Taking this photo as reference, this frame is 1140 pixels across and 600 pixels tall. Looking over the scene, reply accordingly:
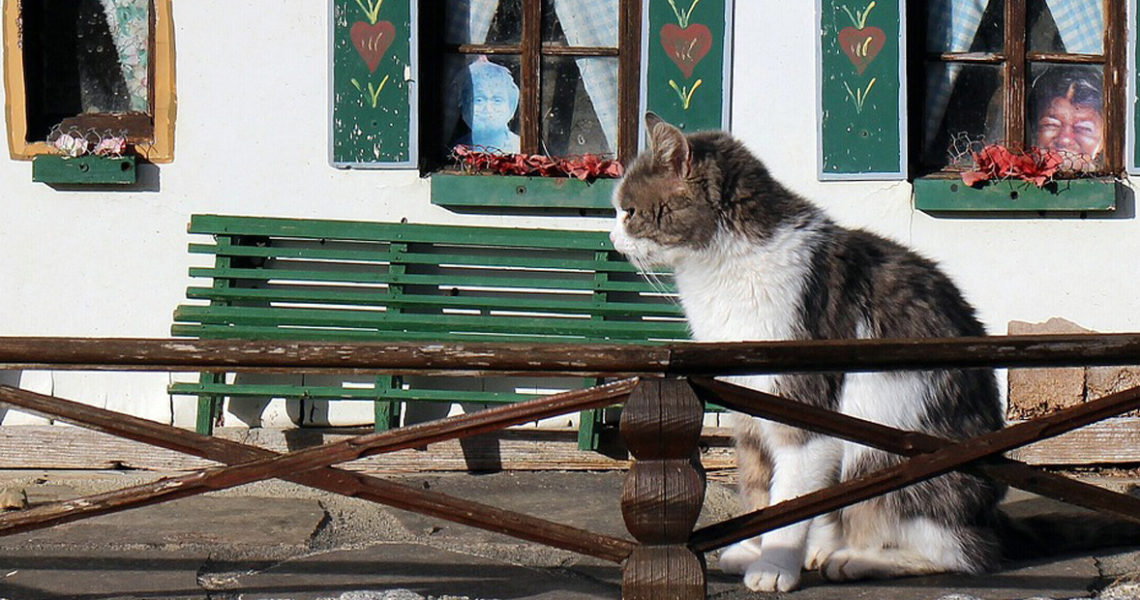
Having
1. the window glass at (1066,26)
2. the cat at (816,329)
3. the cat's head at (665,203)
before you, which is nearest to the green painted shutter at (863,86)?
the window glass at (1066,26)

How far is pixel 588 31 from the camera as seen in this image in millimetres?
5539

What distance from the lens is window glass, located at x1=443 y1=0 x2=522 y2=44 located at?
→ 5.54m

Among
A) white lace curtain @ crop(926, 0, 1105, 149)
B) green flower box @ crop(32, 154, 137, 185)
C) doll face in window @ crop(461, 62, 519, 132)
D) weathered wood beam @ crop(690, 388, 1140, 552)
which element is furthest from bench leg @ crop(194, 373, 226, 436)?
white lace curtain @ crop(926, 0, 1105, 149)

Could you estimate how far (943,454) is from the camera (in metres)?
3.23

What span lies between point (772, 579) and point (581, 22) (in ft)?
8.61

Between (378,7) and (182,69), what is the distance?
2.57ft

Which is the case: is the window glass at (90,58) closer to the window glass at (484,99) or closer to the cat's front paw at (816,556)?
the window glass at (484,99)

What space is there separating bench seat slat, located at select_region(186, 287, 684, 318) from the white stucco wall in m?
0.29

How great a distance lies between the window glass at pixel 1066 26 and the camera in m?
5.54

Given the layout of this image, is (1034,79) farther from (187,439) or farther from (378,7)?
(187,439)

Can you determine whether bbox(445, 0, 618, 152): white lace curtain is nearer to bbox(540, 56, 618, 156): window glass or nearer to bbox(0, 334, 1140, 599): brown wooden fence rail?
bbox(540, 56, 618, 156): window glass

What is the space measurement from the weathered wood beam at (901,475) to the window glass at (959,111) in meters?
2.44

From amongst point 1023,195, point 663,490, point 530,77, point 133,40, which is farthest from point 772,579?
point 133,40

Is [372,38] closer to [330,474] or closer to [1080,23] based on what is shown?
[330,474]
